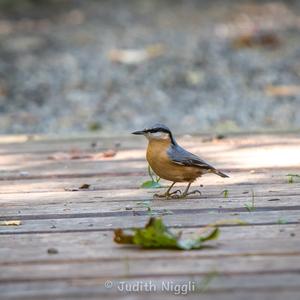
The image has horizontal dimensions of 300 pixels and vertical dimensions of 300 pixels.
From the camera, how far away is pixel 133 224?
9.70 feet

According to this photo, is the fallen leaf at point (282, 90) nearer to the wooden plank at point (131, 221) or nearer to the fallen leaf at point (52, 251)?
the wooden plank at point (131, 221)

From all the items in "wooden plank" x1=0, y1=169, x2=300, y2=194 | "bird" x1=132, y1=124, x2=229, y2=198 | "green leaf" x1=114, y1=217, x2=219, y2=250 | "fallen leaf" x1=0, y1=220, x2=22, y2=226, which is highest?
"bird" x1=132, y1=124, x2=229, y2=198

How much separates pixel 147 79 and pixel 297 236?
8.41 meters

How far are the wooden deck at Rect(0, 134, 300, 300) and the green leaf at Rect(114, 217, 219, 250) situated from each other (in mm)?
34

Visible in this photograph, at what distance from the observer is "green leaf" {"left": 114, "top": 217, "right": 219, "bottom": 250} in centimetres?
250

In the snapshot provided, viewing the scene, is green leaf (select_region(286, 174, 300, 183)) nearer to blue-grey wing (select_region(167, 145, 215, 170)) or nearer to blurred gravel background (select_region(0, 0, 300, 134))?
blue-grey wing (select_region(167, 145, 215, 170))

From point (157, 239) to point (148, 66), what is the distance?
906 cm

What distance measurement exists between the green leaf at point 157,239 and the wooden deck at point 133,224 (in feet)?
0.11

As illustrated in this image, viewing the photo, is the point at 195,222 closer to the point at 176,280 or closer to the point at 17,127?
the point at 176,280

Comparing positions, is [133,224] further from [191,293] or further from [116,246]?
[191,293]

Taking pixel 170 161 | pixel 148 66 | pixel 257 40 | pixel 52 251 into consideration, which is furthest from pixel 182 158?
pixel 257 40

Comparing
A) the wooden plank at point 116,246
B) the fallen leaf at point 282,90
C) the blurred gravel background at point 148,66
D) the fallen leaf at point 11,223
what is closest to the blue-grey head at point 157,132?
the fallen leaf at point 11,223

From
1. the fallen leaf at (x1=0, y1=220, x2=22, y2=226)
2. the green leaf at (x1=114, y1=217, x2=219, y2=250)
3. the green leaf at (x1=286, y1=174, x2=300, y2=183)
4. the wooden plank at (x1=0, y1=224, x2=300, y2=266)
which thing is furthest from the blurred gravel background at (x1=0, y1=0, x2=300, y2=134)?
the green leaf at (x1=114, y1=217, x2=219, y2=250)

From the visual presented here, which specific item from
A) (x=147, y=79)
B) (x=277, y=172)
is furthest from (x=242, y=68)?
(x=277, y=172)
